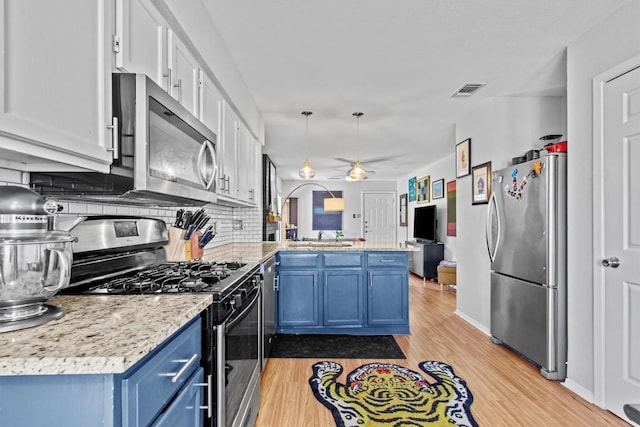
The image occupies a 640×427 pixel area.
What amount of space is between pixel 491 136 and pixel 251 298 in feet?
9.99

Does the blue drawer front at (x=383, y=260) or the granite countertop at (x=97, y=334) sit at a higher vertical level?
the granite countertop at (x=97, y=334)

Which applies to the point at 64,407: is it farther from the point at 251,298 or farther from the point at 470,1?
the point at 470,1

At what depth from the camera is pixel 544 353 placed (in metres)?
2.68

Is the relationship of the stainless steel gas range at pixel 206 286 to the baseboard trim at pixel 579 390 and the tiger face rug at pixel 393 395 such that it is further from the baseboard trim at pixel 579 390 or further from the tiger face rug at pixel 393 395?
the baseboard trim at pixel 579 390

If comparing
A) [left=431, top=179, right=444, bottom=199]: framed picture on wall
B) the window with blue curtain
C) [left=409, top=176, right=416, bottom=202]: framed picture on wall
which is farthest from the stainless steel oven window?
the window with blue curtain

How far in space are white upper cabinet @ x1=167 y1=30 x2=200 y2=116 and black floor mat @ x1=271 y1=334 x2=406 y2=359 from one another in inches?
83.5

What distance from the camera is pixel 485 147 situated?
3.83 meters

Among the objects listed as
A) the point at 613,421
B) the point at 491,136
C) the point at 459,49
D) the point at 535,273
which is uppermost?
the point at 459,49

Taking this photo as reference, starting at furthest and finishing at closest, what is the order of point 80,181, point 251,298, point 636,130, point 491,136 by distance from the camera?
point 491,136 → point 636,130 → point 251,298 → point 80,181

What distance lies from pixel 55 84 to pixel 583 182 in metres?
2.84

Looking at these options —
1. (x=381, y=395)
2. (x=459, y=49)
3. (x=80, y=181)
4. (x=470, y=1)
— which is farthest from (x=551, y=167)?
(x=80, y=181)

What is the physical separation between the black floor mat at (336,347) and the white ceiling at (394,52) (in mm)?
2399

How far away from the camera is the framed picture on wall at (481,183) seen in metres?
3.73

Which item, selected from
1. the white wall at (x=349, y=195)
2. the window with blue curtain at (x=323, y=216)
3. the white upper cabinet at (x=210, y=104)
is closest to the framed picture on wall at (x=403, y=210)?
the white wall at (x=349, y=195)
